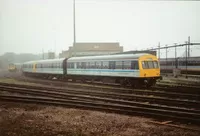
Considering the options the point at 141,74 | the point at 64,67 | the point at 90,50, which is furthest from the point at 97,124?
the point at 90,50

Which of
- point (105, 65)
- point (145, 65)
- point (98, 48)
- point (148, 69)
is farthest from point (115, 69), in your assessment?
point (98, 48)

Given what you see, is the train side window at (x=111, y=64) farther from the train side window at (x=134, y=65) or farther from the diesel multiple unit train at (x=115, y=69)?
the train side window at (x=134, y=65)

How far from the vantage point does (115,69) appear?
68.9 feet

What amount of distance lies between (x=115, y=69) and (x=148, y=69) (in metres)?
3.15

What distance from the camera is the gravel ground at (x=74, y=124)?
23.2 ft

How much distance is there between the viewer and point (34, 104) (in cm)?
1198

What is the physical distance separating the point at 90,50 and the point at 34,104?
73057 mm

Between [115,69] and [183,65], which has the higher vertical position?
[115,69]

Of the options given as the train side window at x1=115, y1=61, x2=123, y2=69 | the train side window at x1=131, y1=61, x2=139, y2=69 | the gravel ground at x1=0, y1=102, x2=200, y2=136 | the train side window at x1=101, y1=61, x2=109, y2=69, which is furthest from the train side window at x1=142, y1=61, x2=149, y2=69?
the gravel ground at x1=0, y1=102, x2=200, y2=136

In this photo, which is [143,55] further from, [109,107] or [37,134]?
[37,134]

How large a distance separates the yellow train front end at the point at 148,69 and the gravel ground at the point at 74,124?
9.89 meters

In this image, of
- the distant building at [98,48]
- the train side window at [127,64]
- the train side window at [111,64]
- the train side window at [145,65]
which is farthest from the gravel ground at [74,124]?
the distant building at [98,48]

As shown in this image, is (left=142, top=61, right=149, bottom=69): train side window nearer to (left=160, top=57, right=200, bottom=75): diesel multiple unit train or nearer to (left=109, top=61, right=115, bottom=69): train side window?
(left=109, top=61, right=115, bottom=69): train side window

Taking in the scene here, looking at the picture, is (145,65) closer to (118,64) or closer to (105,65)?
(118,64)
